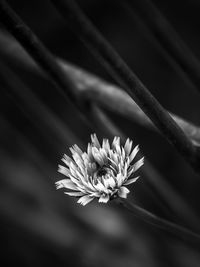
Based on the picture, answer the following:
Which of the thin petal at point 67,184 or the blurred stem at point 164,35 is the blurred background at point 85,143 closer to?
the blurred stem at point 164,35

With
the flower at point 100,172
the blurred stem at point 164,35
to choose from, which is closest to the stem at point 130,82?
the flower at point 100,172

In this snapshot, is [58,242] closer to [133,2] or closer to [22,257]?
[22,257]

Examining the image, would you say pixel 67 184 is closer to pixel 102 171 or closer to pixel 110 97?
pixel 102 171

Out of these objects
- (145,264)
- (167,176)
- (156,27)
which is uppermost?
(156,27)

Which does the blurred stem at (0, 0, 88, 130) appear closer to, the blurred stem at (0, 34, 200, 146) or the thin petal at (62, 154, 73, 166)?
the blurred stem at (0, 34, 200, 146)

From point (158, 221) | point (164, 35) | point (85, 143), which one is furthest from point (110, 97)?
point (85, 143)

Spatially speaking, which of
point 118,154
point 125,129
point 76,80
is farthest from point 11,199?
point 118,154
